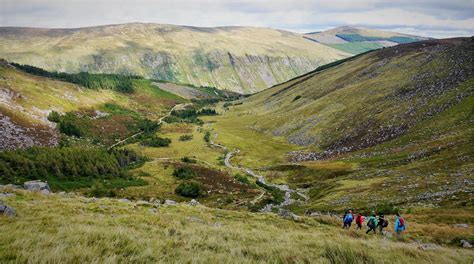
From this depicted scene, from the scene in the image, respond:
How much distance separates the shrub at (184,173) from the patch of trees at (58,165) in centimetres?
1440

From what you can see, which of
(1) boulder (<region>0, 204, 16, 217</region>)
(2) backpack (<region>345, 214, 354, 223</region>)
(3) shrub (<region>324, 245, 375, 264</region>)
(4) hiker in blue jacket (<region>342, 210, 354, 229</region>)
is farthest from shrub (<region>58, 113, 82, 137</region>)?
(3) shrub (<region>324, 245, 375, 264</region>)

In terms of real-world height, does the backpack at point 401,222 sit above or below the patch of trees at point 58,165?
above

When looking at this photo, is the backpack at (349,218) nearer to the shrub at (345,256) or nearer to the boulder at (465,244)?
the boulder at (465,244)

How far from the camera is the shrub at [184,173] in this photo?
327 ft

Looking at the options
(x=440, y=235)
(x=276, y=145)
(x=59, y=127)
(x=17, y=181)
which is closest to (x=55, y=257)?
(x=440, y=235)

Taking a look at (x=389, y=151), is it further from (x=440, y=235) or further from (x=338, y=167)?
(x=440, y=235)

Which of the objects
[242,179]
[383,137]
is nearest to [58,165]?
[242,179]

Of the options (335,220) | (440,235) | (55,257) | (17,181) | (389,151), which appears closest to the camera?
(55,257)

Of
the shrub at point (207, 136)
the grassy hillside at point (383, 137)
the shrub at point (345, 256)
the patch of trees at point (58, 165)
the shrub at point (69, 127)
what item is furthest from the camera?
the shrub at point (207, 136)

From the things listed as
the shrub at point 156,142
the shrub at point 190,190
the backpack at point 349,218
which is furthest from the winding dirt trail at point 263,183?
the backpack at point 349,218

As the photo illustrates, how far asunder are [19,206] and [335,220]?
30.9 meters

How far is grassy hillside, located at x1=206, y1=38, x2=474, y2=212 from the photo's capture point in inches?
2346

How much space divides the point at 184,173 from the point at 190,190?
61.6ft

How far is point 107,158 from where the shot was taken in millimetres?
108938
